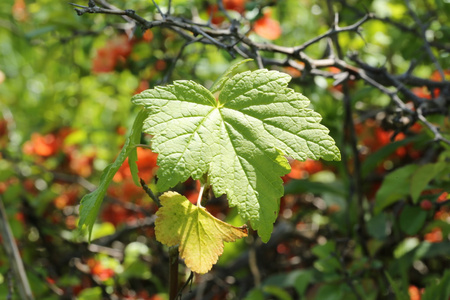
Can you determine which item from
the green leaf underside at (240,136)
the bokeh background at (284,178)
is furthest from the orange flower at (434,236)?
the green leaf underside at (240,136)

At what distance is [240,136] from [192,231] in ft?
0.55

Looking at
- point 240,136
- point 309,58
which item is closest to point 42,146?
point 309,58

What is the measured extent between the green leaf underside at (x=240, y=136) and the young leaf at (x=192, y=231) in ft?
0.26

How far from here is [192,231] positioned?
0.74 metres

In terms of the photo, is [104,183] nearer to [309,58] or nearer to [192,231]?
[192,231]

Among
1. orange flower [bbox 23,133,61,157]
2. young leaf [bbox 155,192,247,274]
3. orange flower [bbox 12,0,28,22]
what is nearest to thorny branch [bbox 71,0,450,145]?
young leaf [bbox 155,192,247,274]

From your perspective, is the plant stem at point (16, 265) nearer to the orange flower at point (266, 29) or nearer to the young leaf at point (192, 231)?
the young leaf at point (192, 231)

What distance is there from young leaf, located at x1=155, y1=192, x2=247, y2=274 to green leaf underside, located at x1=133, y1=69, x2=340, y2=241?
3.1 inches

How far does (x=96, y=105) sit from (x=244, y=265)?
1.52 metres

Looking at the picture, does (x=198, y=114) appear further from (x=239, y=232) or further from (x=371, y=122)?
(x=371, y=122)

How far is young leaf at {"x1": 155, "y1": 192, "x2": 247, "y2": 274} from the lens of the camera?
0.73 meters

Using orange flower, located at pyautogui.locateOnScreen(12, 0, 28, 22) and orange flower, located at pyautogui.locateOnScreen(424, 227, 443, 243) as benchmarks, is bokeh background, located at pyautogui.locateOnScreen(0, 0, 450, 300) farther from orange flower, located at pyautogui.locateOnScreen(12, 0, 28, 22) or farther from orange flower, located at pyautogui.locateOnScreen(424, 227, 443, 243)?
orange flower, located at pyautogui.locateOnScreen(12, 0, 28, 22)

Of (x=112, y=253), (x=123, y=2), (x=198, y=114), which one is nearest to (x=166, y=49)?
(x=123, y=2)

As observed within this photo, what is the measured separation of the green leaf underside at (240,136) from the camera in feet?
2.25
